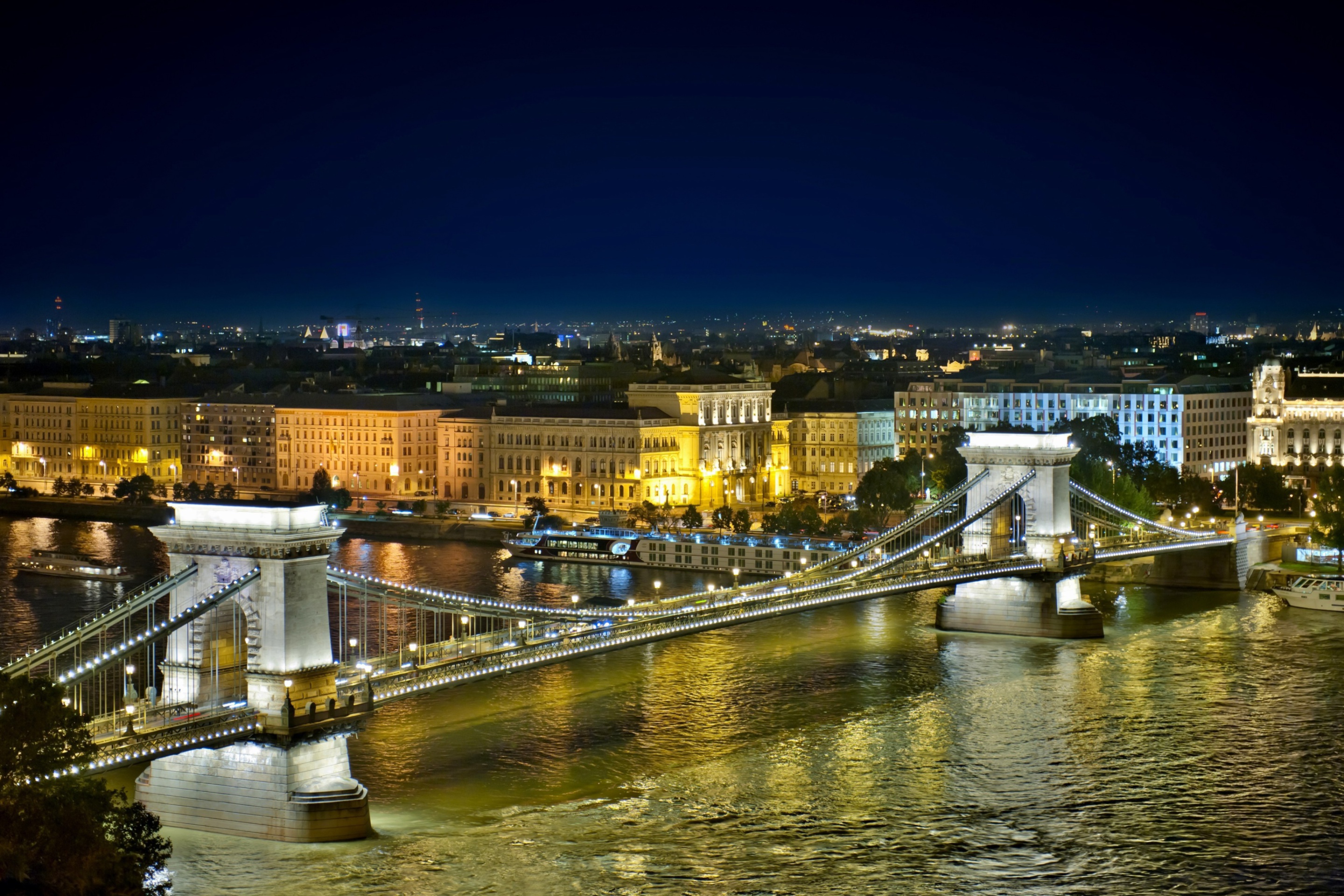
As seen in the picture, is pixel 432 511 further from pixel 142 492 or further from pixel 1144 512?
pixel 1144 512

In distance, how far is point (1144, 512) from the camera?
4209 centimetres

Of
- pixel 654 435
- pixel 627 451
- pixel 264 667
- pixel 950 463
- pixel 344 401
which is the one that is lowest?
pixel 264 667

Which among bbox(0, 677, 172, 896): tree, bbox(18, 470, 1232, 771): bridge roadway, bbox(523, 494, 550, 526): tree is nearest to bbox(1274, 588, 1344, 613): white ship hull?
bbox(18, 470, 1232, 771): bridge roadway

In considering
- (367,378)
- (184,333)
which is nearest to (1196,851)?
(367,378)

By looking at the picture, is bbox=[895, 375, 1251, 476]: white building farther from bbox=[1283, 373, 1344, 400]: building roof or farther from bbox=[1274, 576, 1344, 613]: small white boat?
bbox=[1274, 576, 1344, 613]: small white boat

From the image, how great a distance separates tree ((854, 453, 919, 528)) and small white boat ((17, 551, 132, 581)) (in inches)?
619

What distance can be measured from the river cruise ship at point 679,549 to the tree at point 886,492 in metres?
3.53

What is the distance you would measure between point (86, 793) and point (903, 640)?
17.0 meters

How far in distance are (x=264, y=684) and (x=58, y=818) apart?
3.48 metres

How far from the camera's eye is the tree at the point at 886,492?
46344 millimetres

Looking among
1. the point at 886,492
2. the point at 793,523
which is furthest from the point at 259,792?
the point at 886,492

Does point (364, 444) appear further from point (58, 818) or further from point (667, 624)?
point (58, 818)

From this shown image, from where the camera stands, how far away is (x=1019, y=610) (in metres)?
32.3

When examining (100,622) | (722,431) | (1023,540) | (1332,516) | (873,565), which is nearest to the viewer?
(100,622)
